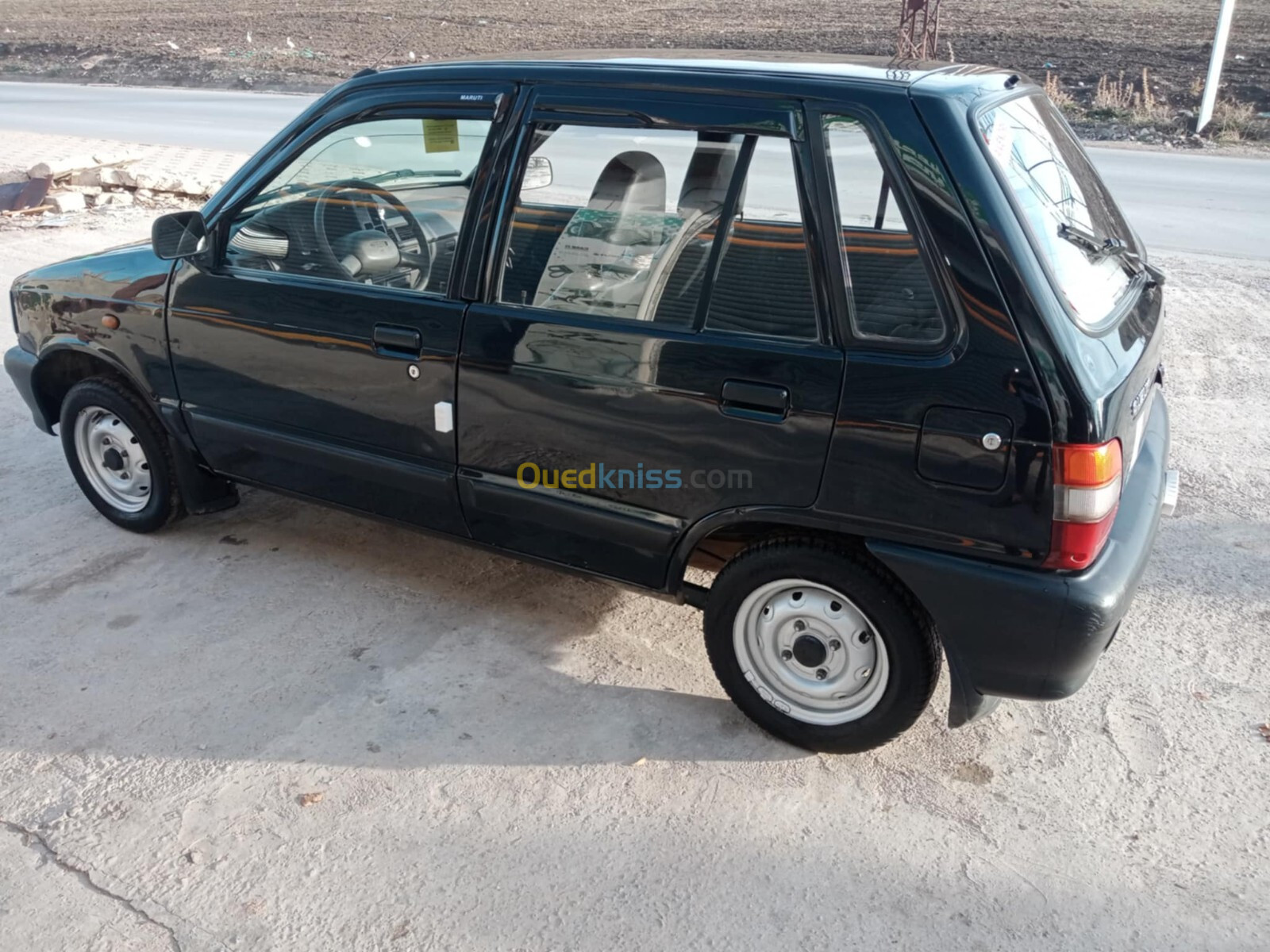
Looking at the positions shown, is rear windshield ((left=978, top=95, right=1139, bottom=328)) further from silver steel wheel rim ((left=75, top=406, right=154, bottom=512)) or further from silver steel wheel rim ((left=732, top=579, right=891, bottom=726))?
silver steel wheel rim ((left=75, top=406, right=154, bottom=512))

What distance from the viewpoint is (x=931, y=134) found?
2705 millimetres

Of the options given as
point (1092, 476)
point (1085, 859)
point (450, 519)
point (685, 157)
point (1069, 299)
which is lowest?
point (1085, 859)

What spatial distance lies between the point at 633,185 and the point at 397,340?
90 cm

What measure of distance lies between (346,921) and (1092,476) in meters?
2.10

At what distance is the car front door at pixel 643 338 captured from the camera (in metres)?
2.93

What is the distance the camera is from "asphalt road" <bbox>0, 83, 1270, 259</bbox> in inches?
395

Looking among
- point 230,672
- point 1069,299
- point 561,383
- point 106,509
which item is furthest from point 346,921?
point 106,509

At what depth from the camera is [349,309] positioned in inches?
141

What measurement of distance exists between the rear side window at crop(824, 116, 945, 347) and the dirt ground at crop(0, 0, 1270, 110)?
2006cm

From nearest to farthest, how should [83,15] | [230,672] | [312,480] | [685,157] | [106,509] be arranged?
1. [685,157]
2. [230,672]
3. [312,480]
4. [106,509]
5. [83,15]

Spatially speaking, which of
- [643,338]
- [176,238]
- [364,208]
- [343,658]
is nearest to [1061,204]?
[643,338]

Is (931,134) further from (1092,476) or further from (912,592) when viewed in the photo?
(912,592)

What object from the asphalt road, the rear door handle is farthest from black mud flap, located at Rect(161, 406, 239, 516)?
the asphalt road
